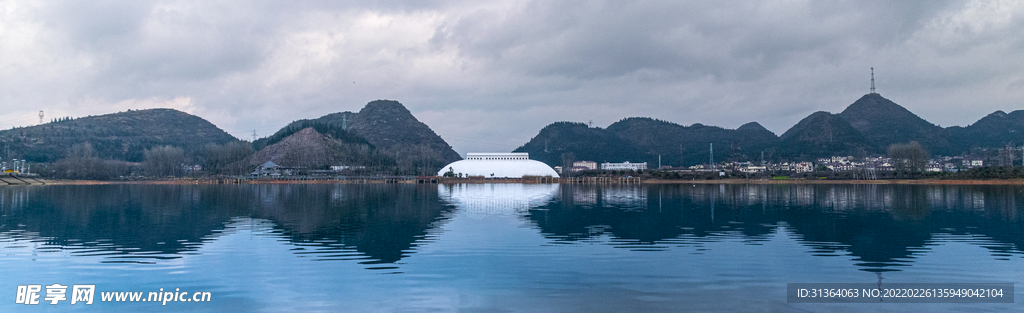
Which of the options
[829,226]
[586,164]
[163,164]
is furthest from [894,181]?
[163,164]

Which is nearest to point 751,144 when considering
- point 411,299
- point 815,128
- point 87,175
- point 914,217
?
point 815,128

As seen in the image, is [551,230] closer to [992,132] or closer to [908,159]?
[908,159]

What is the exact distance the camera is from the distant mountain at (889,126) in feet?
522

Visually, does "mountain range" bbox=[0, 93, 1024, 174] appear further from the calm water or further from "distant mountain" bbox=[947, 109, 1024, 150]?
the calm water

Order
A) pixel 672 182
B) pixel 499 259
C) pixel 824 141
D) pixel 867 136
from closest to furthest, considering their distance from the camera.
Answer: pixel 499 259
pixel 672 182
pixel 824 141
pixel 867 136

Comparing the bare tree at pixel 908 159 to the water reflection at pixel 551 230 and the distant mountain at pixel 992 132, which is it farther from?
the distant mountain at pixel 992 132


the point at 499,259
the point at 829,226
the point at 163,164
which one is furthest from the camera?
the point at 163,164

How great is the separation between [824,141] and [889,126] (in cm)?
3932

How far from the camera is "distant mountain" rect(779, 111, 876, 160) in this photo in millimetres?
143000

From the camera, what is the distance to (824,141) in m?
149

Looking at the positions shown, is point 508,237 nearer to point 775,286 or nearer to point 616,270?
point 616,270

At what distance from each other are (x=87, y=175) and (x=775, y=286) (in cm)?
12687

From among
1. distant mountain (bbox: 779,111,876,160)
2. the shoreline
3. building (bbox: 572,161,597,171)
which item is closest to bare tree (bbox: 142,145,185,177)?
the shoreline

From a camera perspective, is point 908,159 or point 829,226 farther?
point 908,159
